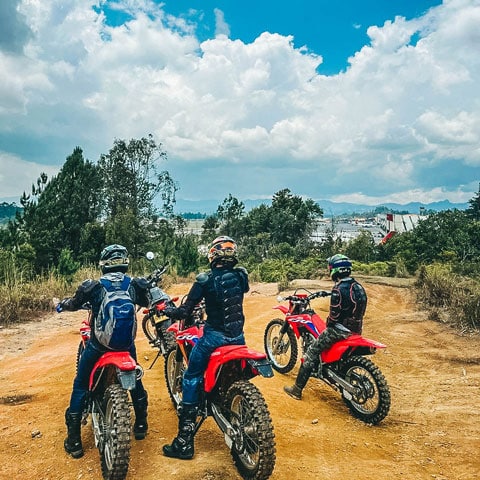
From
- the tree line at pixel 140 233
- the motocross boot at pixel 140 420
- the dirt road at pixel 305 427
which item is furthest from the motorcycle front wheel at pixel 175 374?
the tree line at pixel 140 233

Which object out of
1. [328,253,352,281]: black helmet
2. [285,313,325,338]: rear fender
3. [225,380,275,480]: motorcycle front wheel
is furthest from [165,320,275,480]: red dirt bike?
[285,313,325,338]: rear fender

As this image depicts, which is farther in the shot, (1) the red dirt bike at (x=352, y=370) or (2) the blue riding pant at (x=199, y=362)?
(1) the red dirt bike at (x=352, y=370)

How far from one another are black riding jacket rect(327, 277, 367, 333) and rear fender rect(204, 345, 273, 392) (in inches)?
75.7

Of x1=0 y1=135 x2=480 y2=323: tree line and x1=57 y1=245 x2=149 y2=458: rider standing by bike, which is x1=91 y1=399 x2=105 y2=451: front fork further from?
x1=0 y1=135 x2=480 y2=323: tree line

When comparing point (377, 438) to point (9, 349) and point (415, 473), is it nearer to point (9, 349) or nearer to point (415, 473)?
point (415, 473)

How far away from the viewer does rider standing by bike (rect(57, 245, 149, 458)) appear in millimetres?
4055

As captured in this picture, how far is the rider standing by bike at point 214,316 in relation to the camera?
413 centimetres

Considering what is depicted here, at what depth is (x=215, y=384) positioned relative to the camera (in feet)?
13.5

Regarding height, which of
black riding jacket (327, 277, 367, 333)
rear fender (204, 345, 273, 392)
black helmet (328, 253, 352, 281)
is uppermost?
black helmet (328, 253, 352, 281)

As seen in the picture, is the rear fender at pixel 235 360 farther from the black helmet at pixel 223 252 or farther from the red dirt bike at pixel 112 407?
the black helmet at pixel 223 252

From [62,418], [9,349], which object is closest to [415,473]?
[62,418]

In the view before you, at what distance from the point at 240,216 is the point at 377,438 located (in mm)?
37854

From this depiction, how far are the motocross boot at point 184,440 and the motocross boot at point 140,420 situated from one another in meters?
0.42

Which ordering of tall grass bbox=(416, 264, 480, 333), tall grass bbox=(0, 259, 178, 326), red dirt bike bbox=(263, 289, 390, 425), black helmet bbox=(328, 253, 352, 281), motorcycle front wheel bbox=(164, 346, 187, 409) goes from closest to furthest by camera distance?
1. motorcycle front wheel bbox=(164, 346, 187, 409)
2. red dirt bike bbox=(263, 289, 390, 425)
3. black helmet bbox=(328, 253, 352, 281)
4. tall grass bbox=(416, 264, 480, 333)
5. tall grass bbox=(0, 259, 178, 326)
